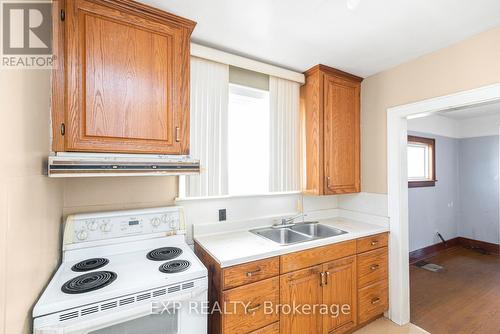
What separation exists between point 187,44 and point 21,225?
129 centimetres

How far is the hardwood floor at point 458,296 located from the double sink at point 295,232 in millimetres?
1137

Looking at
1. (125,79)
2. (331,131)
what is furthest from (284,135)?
(125,79)

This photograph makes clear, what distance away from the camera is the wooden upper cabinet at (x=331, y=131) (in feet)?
7.16

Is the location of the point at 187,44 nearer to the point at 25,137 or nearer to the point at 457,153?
the point at 25,137

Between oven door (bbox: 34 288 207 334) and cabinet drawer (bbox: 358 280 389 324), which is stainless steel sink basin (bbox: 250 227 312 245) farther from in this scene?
oven door (bbox: 34 288 207 334)

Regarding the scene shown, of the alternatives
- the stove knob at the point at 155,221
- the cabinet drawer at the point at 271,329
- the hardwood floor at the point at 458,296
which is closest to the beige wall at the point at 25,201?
the stove knob at the point at 155,221

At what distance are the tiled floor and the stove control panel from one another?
186 cm

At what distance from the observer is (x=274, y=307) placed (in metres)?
1.54

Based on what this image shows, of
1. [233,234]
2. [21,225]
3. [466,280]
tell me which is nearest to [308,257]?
[233,234]

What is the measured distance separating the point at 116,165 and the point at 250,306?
1.16 m

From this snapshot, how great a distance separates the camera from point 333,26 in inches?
62.4

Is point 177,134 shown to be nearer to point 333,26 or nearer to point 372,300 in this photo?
point 333,26

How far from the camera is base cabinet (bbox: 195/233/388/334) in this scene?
1.42 m

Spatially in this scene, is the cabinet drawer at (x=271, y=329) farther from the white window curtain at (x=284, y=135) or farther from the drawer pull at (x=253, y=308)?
the white window curtain at (x=284, y=135)
